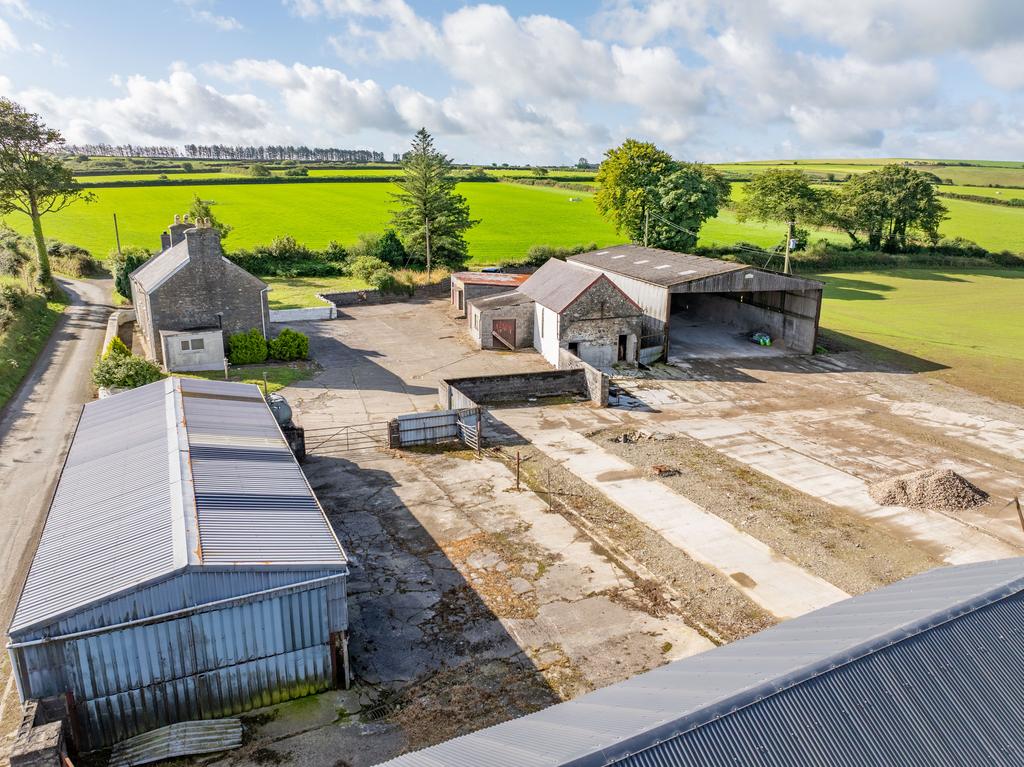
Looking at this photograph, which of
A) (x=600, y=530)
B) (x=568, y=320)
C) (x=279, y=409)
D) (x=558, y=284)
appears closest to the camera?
(x=600, y=530)

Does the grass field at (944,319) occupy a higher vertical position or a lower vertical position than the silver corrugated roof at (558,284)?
lower

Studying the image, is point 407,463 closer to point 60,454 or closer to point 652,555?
point 652,555

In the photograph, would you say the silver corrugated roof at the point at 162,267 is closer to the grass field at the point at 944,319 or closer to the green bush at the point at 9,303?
the green bush at the point at 9,303

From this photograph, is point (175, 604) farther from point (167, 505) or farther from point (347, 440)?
point (347, 440)

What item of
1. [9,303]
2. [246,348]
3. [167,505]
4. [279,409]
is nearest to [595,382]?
[279,409]

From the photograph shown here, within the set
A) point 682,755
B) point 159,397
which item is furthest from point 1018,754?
point 159,397

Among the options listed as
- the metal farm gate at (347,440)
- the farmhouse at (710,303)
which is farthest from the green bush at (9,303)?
the farmhouse at (710,303)

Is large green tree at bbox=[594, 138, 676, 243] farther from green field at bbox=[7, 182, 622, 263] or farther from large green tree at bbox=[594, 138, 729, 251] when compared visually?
green field at bbox=[7, 182, 622, 263]
